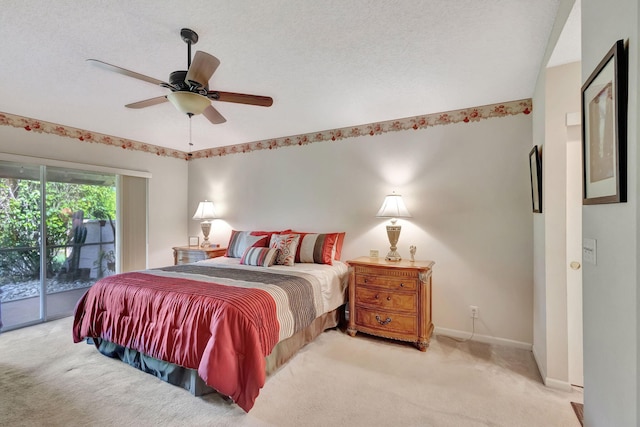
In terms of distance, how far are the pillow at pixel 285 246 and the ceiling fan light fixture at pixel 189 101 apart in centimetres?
175

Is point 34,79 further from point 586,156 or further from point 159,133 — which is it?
point 586,156

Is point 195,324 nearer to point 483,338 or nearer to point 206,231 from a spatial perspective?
point 483,338

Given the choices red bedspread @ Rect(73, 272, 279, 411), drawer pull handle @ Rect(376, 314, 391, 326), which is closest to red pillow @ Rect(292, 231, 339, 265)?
drawer pull handle @ Rect(376, 314, 391, 326)

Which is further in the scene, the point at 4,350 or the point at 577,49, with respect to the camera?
the point at 4,350

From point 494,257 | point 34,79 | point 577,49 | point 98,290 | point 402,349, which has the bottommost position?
point 402,349

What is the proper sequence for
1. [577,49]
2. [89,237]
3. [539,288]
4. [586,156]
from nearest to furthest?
1. [586,156]
2. [577,49]
3. [539,288]
4. [89,237]

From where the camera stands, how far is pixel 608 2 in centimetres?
→ 105

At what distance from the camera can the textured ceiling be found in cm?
173

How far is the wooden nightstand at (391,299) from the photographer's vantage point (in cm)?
268

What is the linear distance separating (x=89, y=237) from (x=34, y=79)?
212 cm

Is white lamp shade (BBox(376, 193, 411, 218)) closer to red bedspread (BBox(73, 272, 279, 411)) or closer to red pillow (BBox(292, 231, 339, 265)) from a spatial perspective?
red pillow (BBox(292, 231, 339, 265))

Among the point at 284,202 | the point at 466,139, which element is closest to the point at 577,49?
the point at 466,139

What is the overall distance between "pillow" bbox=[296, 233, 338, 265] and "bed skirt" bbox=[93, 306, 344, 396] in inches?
26.1

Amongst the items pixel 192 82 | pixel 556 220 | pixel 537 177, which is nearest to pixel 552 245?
pixel 556 220
